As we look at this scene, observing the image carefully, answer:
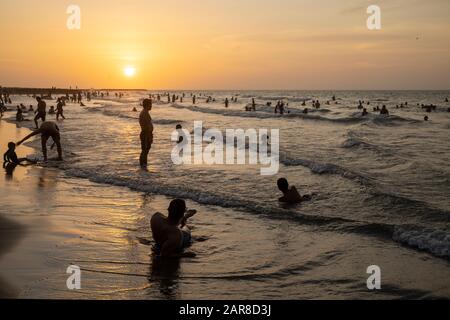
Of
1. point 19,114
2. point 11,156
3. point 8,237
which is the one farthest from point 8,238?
point 19,114

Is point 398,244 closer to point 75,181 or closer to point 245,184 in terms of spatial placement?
point 245,184

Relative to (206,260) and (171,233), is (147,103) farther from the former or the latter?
(206,260)

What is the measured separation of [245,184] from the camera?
1151 cm

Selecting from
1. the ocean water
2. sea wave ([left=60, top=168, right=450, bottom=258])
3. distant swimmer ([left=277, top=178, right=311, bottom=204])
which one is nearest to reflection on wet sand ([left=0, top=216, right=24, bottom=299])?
the ocean water

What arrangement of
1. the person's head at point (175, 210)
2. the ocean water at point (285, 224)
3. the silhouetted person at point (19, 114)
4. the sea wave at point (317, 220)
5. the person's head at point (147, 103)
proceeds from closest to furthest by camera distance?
the ocean water at point (285, 224) → the person's head at point (175, 210) → the sea wave at point (317, 220) → the person's head at point (147, 103) → the silhouetted person at point (19, 114)

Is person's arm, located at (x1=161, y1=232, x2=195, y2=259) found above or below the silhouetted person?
below

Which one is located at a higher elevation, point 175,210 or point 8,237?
point 175,210


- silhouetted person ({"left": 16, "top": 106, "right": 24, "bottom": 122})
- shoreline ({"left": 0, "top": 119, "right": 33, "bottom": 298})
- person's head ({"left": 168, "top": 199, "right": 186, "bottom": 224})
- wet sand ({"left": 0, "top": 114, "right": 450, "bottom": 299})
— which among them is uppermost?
silhouetted person ({"left": 16, "top": 106, "right": 24, "bottom": 122})

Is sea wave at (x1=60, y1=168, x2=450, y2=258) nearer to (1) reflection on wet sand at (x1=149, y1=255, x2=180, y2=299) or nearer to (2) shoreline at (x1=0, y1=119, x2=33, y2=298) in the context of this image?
(1) reflection on wet sand at (x1=149, y1=255, x2=180, y2=299)

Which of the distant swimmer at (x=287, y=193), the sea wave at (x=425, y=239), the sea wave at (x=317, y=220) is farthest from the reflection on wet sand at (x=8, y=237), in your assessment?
the sea wave at (x=425, y=239)

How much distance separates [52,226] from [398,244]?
5611 millimetres

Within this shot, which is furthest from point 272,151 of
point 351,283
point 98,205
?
point 351,283

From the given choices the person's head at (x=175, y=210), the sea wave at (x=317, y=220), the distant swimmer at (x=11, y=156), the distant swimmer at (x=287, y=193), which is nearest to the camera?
the person's head at (x=175, y=210)

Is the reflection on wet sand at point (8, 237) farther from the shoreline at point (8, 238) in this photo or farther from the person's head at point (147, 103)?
the person's head at point (147, 103)
